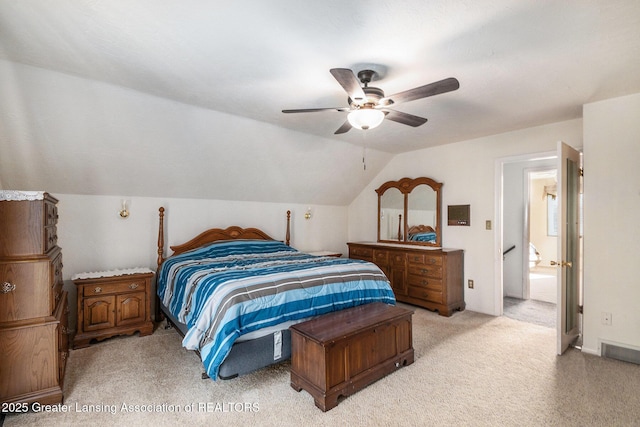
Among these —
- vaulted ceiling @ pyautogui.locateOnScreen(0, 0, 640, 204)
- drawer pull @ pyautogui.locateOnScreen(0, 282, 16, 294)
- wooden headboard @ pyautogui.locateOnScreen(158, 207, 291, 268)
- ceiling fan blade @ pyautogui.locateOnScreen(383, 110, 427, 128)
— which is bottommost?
drawer pull @ pyautogui.locateOnScreen(0, 282, 16, 294)

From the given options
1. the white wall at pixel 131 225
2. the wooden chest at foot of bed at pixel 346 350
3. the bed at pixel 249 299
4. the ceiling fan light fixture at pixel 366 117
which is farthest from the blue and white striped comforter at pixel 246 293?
the ceiling fan light fixture at pixel 366 117

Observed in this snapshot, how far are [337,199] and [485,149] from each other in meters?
2.60

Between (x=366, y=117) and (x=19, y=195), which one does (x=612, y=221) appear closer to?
(x=366, y=117)

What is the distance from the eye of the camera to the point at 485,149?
14.1 ft

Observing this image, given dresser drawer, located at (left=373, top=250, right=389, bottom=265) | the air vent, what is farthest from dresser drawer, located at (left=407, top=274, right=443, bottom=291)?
the air vent

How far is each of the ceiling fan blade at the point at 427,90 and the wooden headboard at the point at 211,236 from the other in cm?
305

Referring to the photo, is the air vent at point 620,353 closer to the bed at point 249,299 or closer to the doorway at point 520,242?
the doorway at point 520,242

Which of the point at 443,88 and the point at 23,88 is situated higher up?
the point at 23,88

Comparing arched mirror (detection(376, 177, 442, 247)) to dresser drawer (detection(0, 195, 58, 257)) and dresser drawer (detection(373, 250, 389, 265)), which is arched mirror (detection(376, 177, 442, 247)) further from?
dresser drawer (detection(0, 195, 58, 257))

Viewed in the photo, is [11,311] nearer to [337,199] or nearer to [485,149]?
[337,199]

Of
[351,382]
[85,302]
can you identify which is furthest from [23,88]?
[351,382]

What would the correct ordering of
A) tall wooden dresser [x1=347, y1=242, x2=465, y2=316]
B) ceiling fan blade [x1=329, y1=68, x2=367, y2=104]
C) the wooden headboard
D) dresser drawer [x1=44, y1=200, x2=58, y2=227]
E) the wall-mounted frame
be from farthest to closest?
the wall-mounted frame
tall wooden dresser [x1=347, y1=242, x2=465, y2=316]
the wooden headboard
dresser drawer [x1=44, y1=200, x2=58, y2=227]
ceiling fan blade [x1=329, y1=68, x2=367, y2=104]

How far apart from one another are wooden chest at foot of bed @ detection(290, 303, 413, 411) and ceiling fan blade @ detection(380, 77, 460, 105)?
1728 mm

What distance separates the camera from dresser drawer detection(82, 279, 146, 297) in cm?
313
